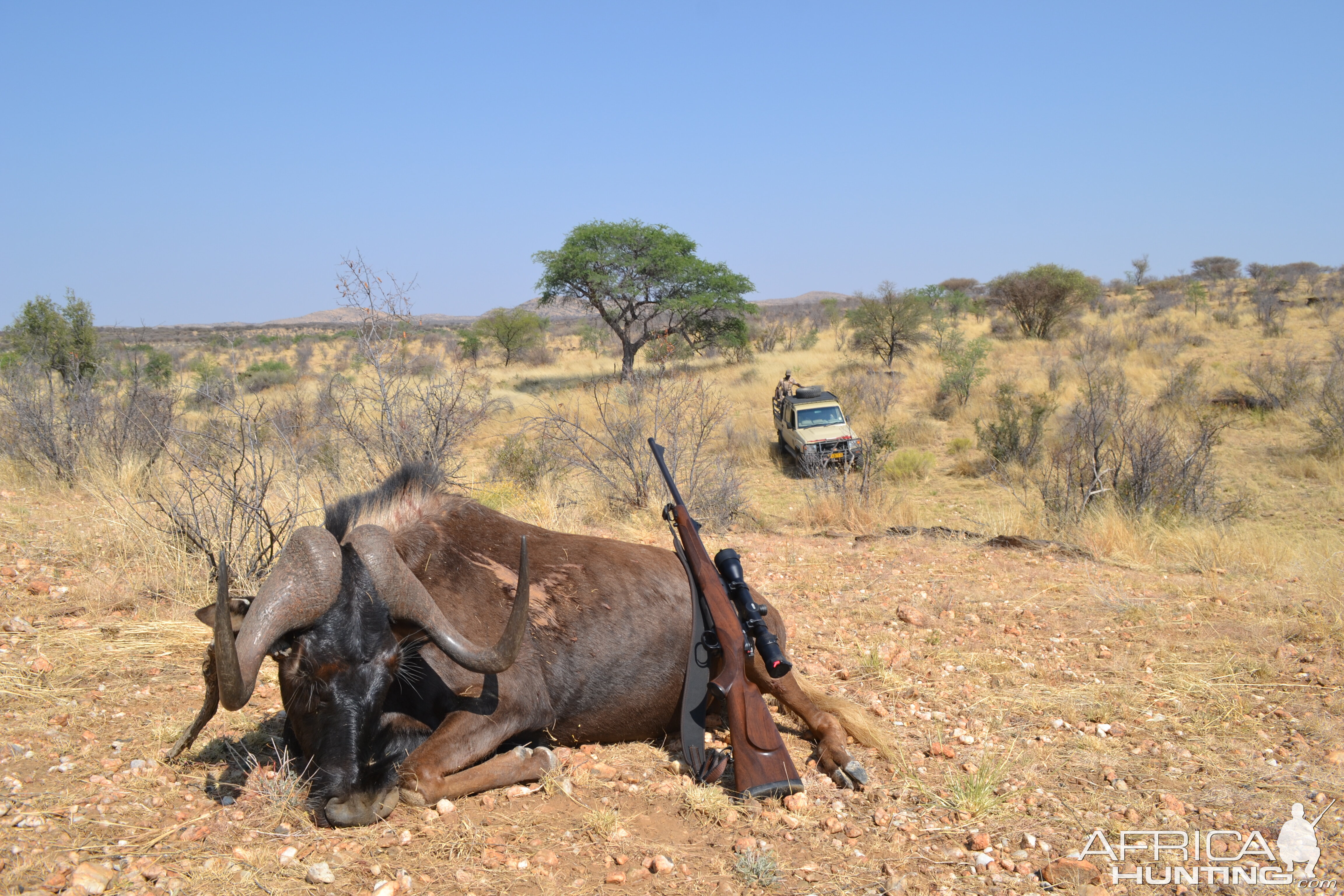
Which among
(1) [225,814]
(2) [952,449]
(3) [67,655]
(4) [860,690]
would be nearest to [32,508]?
(3) [67,655]

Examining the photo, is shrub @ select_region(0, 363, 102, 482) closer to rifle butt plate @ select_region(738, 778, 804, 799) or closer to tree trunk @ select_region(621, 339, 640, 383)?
rifle butt plate @ select_region(738, 778, 804, 799)

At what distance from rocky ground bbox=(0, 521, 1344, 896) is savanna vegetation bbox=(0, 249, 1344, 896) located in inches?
0.8

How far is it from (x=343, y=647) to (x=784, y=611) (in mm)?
3905

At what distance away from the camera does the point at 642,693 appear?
433 cm

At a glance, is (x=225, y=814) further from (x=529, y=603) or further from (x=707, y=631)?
(x=707, y=631)

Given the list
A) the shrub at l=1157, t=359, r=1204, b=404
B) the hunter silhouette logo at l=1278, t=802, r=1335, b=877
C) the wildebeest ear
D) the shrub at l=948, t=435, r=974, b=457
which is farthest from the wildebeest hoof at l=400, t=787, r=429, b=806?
the shrub at l=1157, t=359, r=1204, b=404

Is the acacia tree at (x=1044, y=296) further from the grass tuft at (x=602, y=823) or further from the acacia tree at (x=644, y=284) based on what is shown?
the grass tuft at (x=602, y=823)

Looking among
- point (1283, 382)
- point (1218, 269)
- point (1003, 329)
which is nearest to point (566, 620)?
point (1283, 382)

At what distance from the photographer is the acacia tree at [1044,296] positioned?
33.9 metres

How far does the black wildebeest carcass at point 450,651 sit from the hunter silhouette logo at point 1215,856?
44.5 inches

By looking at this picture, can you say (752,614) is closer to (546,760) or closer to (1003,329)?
(546,760)

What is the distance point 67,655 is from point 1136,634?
7017 mm

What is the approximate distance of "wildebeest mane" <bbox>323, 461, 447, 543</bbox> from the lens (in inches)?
160

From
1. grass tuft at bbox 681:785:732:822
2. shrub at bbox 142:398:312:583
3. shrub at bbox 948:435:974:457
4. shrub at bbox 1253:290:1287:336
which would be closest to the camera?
grass tuft at bbox 681:785:732:822
